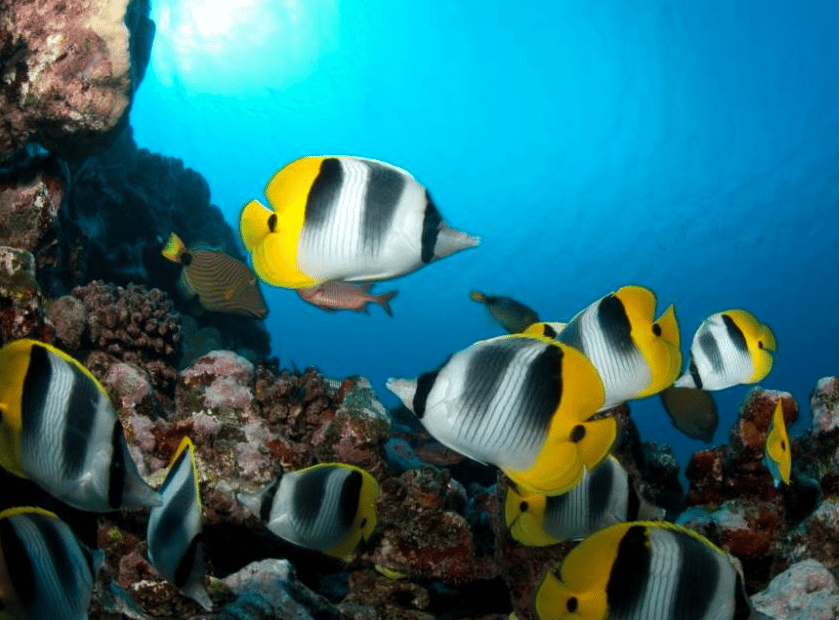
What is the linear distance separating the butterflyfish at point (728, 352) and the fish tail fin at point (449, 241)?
6.53ft

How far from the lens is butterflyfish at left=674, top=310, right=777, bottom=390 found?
3115 millimetres

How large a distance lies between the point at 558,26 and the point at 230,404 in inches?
1595

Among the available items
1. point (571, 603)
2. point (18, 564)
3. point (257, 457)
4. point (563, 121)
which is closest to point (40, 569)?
point (18, 564)

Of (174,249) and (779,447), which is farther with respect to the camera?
(174,249)

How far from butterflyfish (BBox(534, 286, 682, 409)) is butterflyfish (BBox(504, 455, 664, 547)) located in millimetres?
943

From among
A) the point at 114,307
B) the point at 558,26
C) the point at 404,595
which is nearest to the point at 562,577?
the point at 404,595

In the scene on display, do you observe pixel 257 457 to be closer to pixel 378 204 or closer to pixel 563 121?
pixel 378 204

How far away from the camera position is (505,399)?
5.45ft

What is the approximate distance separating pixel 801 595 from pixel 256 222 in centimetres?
396

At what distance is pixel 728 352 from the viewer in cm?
317

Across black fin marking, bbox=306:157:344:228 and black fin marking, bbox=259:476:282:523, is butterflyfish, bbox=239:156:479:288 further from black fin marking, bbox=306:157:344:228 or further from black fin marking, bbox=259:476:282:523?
black fin marking, bbox=259:476:282:523

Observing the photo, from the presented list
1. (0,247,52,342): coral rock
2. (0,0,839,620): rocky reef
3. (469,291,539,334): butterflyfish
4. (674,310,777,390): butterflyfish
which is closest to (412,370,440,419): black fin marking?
(0,0,839,620): rocky reef

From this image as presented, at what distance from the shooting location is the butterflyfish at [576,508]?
293cm

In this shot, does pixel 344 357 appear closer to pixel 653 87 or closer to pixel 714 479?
pixel 653 87
